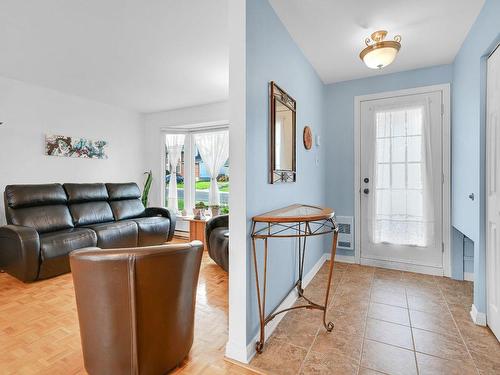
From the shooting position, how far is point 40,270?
2.79 m

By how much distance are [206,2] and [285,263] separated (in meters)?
2.11

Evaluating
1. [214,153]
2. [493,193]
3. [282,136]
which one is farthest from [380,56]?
Answer: [214,153]

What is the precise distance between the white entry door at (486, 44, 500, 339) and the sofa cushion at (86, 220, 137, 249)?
3.92 m

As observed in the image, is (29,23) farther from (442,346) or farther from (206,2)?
(442,346)

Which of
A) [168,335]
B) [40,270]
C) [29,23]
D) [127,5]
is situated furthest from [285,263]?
[29,23]

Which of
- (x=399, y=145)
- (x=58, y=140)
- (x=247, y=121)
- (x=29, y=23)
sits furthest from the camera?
(x=58, y=140)

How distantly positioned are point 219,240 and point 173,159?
288 cm

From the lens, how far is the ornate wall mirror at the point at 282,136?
1918 millimetres

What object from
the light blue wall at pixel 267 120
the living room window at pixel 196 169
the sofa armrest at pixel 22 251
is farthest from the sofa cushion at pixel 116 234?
the light blue wall at pixel 267 120

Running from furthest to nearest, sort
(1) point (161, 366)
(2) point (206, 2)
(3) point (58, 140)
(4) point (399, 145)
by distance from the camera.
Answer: (3) point (58, 140) < (4) point (399, 145) < (2) point (206, 2) < (1) point (161, 366)

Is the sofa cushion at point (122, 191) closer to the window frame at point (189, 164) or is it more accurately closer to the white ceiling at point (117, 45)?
the window frame at point (189, 164)

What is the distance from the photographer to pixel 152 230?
407 cm

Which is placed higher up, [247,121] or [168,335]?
[247,121]

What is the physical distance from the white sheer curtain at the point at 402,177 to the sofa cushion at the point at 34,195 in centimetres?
414
